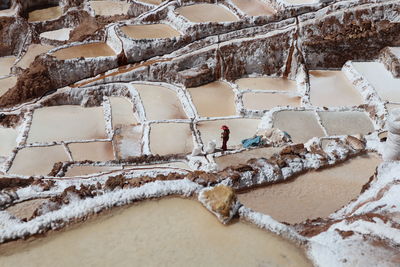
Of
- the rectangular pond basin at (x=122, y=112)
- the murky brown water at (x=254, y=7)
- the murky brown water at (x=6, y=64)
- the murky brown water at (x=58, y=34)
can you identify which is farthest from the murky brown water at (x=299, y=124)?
the murky brown water at (x=58, y=34)

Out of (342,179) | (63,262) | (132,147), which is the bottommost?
(132,147)

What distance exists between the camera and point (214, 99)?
50.5ft

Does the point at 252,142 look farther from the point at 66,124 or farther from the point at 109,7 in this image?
the point at 109,7

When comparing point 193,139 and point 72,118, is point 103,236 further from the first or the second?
point 72,118

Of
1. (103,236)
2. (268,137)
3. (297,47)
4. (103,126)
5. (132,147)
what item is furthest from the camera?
(297,47)

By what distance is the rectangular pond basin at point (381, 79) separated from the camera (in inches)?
594

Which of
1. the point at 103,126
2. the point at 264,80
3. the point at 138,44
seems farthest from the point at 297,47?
the point at 103,126

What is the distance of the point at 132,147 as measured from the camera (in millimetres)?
12414

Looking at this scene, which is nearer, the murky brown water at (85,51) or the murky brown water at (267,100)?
the murky brown water at (267,100)

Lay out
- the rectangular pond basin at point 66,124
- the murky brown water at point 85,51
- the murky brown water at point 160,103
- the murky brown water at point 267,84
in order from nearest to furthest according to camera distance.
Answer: the rectangular pond basin at point 66,124 → the murky brown water at point 160,103 → the murky brown water at point 85,51 → the murky brown water at point 267,84

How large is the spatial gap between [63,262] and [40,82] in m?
10.6

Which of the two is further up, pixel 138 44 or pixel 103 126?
pixel 138 44

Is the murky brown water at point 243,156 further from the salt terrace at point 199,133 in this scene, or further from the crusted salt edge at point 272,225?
the crusted salt edge at point 272,225

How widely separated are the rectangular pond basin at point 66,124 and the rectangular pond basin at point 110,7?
863 centimetres
